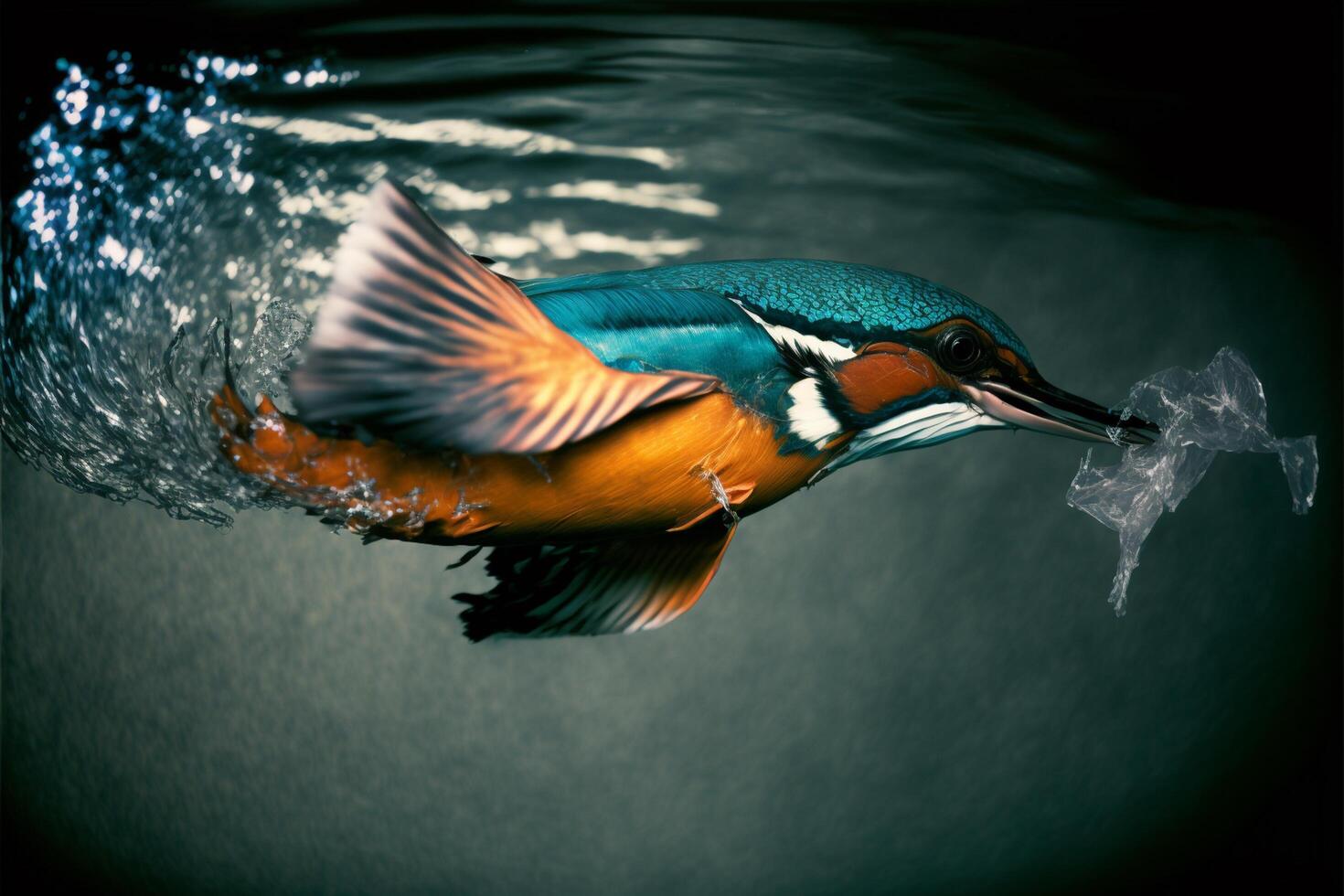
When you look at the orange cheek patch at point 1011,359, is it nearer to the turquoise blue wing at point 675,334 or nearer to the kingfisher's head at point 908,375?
the kingfisher's head at point 908,375

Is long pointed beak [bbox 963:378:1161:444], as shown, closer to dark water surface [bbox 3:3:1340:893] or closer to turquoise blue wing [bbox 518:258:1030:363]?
turquoise blue wing [bbox 518:258:1030:363]

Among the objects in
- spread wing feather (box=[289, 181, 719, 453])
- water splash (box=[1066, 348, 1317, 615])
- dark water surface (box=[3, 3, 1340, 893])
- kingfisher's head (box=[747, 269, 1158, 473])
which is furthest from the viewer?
dark water surface (box=[3, 3, 1340, 893])

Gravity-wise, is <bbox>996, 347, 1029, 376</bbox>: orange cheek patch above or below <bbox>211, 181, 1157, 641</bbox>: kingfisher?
above

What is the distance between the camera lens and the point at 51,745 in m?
1.35

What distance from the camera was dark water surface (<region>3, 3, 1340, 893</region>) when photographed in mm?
1290

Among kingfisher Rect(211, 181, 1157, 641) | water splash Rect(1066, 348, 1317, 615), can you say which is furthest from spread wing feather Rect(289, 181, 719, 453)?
water splash Rect(1066, 348, 1317, 615)

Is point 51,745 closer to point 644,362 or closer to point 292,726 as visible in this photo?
point 292,726

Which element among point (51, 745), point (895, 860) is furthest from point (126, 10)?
point (895, 860)

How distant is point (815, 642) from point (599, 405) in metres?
1.14

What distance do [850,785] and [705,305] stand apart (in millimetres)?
1208

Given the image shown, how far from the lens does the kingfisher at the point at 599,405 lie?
1.05 ft

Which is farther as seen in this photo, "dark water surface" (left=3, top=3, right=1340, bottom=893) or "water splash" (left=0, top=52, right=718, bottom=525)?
"dark water surface" (left=3, top=3, right=1340, bottom=893)

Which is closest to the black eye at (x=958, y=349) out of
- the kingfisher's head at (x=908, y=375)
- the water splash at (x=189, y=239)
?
the kingfisher's head at (x=908, y=375)

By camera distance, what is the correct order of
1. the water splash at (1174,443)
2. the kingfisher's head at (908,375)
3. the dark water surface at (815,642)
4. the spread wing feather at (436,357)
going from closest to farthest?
the spread wing feather at (436,357), the kingfisher's head at (908,375), the water splash at (1174,443), the dark water surface at (815,642)
